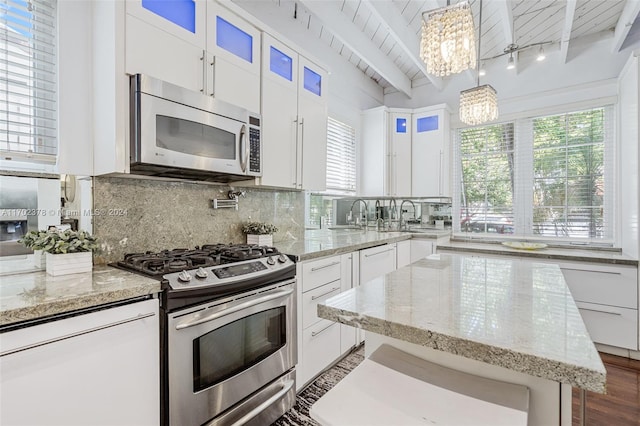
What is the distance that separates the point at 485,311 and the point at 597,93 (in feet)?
11.7

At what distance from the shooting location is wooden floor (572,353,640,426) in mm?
1833

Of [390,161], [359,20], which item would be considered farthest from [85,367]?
[390,161]

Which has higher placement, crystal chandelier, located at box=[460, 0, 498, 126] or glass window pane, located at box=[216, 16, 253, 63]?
glass window pane, located at box=[216, 16, 253, 63]

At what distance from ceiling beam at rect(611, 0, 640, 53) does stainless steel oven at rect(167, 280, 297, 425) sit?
11.0 feet

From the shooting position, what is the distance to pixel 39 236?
1.36 meters

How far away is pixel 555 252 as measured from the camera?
9.53ft

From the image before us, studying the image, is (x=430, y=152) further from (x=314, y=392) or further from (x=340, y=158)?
(x=314, y=392)

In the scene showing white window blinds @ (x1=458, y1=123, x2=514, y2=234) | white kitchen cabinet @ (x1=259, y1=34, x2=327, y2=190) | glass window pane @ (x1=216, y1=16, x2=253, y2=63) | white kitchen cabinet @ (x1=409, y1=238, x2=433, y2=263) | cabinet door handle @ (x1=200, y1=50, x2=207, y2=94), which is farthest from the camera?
white window blinds @ (x1=458, y1=123, x2=514, y2=234)

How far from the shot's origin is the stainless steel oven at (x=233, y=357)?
1.32m

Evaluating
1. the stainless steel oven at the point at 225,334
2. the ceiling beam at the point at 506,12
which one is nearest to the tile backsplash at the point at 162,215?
the stainless steel oven at the point at 225,334

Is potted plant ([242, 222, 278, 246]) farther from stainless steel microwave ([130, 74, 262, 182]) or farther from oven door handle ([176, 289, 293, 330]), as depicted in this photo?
oven door handle ([176, 289, 293, 330])

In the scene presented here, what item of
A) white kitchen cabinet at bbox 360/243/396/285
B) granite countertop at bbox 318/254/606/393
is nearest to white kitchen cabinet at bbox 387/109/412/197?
white kitchen cabinet at bbox 360/243/396/285

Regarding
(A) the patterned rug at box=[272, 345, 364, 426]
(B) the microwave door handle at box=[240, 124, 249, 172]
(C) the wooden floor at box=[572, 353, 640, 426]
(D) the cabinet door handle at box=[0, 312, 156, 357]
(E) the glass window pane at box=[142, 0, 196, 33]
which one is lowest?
(C) the wooden floor at box=[572, 353, 640, 426]

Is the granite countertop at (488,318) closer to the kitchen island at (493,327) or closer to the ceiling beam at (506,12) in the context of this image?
the kitchen island at (493,327)
